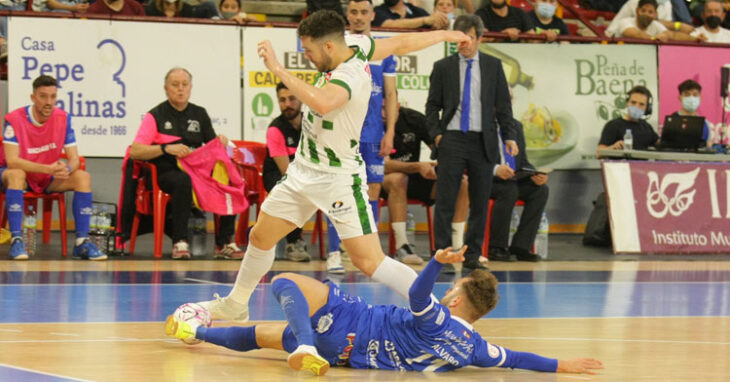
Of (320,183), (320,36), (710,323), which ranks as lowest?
(710,323)

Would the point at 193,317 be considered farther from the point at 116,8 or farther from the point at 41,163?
the point at 116,8

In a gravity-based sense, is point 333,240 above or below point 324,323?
above

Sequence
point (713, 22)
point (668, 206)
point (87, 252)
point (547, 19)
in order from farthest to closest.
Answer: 1. point (713, 22)
2. point (547, 19)
3. point (668, 206)
4. point (87, 252)

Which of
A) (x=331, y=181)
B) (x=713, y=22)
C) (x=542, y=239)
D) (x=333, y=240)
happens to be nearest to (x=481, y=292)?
(x=331, y=181)

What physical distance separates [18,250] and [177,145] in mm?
1665

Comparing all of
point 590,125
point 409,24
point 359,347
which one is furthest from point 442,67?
point 359,347

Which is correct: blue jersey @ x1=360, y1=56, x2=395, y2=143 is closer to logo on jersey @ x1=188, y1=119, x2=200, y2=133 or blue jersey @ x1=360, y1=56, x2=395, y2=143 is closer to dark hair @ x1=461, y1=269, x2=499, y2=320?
logo on jersey @ x1=188, y1=119, x2=200, y2=133

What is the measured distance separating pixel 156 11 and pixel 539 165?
4.72 meters

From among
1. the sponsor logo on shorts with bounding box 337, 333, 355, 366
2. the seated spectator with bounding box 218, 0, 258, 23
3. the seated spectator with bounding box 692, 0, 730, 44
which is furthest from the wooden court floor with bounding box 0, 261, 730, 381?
the seated spectator with bounding box 692, 0, 730, 44

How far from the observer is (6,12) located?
11.5 metres

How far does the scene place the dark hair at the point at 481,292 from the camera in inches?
201

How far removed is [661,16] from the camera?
15.5 metres

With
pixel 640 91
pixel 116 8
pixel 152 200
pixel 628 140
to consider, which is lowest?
pixel 152 200

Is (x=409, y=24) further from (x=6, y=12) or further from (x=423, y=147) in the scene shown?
(x=6, y=12)
